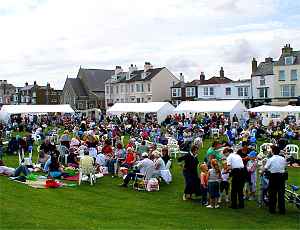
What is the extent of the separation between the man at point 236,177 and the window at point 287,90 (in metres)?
52.1

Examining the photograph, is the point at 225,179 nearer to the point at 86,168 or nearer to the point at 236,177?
the point at 236,177

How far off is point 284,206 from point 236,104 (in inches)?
1111

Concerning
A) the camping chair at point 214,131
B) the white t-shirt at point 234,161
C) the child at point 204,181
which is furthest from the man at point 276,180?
the camping chair at point 214,131

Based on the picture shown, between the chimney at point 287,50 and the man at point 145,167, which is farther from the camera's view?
the chimney at point 287,50

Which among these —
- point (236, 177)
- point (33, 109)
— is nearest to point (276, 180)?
point (236, 177)

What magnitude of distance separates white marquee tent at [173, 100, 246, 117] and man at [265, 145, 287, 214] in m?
27.3

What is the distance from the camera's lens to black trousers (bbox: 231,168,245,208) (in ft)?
40.8

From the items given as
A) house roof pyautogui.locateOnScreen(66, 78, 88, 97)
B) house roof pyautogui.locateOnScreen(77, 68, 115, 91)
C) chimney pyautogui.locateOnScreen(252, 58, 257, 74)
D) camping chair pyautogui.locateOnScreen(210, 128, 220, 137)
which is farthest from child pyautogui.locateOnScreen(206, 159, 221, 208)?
house roof pyautogui.locateOnScreen(66, 78, 88, 97)

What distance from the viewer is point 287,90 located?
2456 inches

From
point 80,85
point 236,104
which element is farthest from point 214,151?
point 80,85

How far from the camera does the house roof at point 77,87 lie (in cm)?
9094

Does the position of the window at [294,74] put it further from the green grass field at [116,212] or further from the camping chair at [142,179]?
the green grass field at [116,212]

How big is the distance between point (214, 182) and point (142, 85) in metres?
66.7

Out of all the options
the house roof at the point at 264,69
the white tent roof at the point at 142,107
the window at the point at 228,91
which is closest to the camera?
the white tent roof at the point at 142,107
